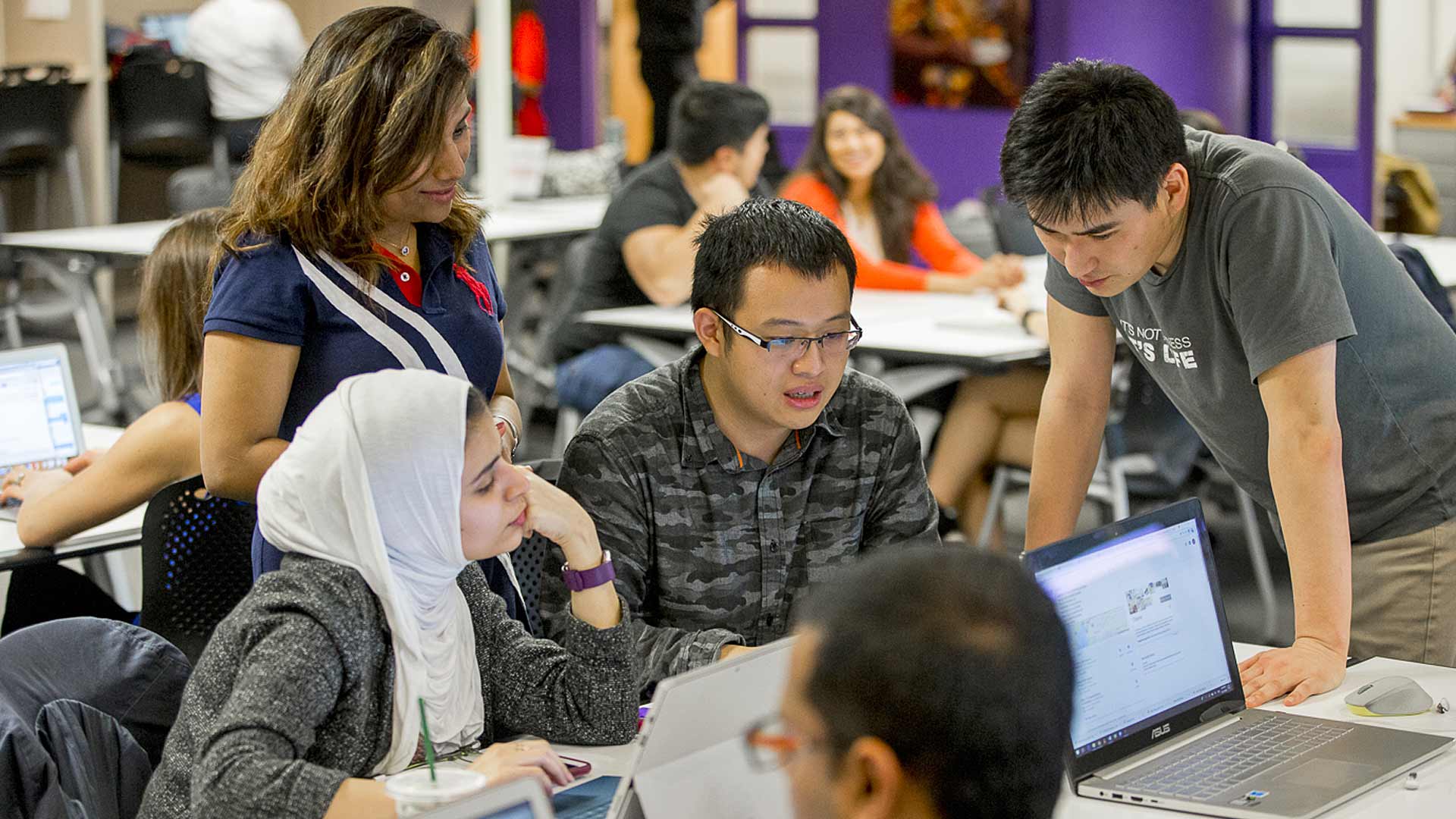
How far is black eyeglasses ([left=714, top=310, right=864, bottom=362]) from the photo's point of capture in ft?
6.70

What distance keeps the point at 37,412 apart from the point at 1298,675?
7.62 ft

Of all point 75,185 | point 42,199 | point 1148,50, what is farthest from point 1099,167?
point 42,199

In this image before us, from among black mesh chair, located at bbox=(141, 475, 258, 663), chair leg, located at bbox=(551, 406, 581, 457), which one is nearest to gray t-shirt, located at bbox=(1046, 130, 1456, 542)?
black mesh chair, located at bbox=(141, 475, 258, 663)

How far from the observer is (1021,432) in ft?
14.4

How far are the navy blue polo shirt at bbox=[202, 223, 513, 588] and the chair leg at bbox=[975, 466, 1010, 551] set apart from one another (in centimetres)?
243

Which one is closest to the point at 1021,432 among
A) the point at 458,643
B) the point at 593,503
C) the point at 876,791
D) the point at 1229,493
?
the point at 1229,493

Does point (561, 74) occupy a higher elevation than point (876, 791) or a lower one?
higher

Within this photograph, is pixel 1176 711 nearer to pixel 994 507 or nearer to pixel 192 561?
pixel 192 561

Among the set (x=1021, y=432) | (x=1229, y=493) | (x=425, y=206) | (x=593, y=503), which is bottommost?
(x=1229, y=493)

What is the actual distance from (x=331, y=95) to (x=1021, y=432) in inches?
107

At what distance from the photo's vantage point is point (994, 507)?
4.38 metres

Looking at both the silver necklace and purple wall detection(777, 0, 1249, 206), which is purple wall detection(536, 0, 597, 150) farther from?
the silver necklace

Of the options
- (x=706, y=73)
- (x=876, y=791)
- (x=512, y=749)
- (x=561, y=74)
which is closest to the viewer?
(x=876, y=791)

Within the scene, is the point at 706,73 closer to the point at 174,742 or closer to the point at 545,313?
the point at 545,313
